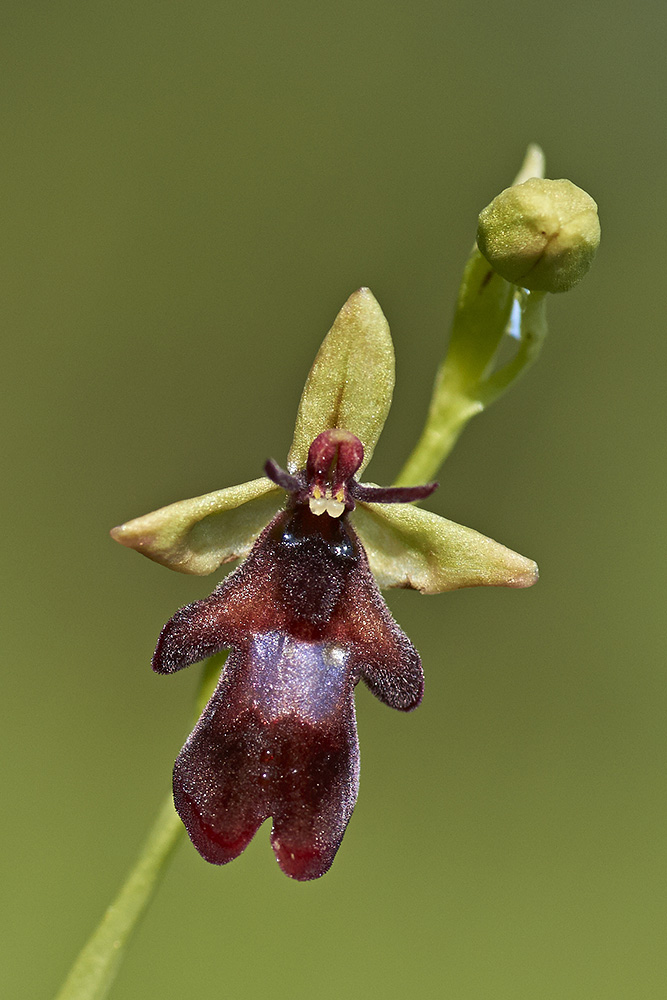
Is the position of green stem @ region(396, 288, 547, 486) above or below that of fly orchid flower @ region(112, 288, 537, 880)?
above

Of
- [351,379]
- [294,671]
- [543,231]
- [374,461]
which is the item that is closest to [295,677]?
[294,671]

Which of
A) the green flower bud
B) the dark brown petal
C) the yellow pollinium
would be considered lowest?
the yellow pollinium

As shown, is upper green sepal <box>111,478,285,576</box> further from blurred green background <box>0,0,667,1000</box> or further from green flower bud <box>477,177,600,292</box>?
blurred green background <box>0,0,667,1000</box>

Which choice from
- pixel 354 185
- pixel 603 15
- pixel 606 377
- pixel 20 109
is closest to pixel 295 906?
pixel 606 377

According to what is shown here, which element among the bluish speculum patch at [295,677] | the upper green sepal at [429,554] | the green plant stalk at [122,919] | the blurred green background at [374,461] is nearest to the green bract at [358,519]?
the upper green sepal at [429,554]

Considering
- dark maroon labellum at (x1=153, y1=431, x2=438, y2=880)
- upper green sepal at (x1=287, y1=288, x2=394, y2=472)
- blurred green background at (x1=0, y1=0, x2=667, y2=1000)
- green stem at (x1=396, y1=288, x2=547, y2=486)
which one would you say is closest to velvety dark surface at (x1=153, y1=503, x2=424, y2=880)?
dark maroon labellum at (x1=153, y1=431, x2=438, y2=880)

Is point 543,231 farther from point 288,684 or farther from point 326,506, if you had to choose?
point 288,684

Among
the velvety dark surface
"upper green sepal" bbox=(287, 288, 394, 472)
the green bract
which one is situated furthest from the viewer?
"upper green sepal" bbox=(287, 288, 394, 472)

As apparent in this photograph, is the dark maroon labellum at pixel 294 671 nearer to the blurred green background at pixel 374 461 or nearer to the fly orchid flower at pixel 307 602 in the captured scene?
the fly orchid flower at pixel 307 602
